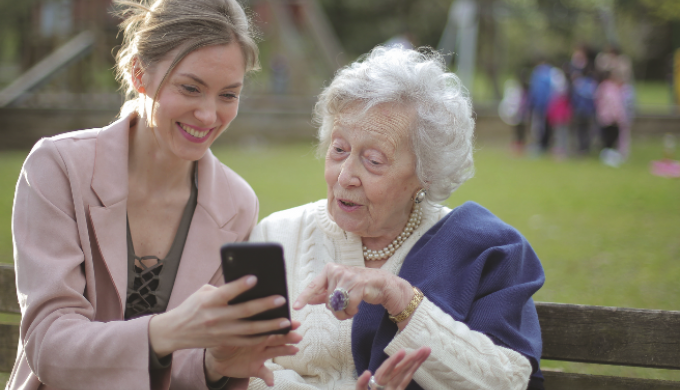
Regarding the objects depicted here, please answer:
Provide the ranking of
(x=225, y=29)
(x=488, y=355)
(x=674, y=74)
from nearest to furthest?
1. (x=488, y=355)
2. (x=225, y=29)
3. (x=674, y=74)

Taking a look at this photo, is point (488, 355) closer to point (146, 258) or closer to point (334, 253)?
point (334, 253)

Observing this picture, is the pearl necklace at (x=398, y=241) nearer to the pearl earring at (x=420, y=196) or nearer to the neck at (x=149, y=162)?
the pearl earring at (x=420, y=196)

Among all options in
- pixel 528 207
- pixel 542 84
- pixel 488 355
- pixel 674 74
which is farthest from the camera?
pixel 674 74

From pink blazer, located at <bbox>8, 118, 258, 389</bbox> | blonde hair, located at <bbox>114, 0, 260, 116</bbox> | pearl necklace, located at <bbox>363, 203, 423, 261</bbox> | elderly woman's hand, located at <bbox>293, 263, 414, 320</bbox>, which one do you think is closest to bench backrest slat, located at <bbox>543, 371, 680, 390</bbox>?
pearl necklace, located at <bbox>363, 203, 423, 261</bbox>

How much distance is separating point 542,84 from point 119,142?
13210 millimetres

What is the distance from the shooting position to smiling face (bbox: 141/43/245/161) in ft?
8.07

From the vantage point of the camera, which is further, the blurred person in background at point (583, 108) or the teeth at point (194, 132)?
the blurred person in background at point (583, 108)

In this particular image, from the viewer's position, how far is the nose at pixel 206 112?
98.2 inches

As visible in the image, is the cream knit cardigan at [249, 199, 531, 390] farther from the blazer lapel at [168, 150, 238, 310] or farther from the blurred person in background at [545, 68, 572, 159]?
the blurred person in background at [545, 68, 572, 159]

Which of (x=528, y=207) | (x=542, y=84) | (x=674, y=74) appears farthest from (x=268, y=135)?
(x=674, y=74)

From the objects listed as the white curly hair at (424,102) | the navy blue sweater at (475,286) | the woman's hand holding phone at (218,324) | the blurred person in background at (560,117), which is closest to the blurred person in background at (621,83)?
the blurred person in background at (560,117)

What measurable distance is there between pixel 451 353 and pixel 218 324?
84cm

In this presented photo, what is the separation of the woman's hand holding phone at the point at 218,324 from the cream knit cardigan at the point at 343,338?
1.61ft

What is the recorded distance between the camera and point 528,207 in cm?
909
